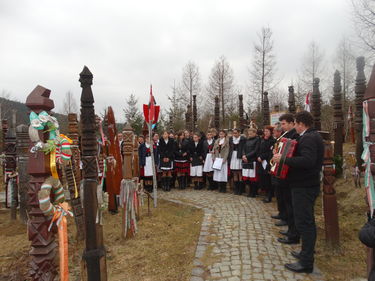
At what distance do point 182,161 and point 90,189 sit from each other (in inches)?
257

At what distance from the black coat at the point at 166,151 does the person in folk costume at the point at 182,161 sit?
0.24 meters

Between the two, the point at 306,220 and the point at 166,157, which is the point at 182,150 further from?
the point at 306,220

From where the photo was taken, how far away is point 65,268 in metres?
2.58

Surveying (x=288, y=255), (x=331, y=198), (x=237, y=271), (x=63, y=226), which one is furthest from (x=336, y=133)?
(x=63, y=226)

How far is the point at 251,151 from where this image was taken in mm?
7652

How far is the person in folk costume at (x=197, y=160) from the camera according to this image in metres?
9.24

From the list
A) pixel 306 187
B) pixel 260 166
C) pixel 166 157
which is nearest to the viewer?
pixel 306 187

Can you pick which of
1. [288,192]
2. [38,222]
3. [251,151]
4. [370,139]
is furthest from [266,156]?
[38,222]

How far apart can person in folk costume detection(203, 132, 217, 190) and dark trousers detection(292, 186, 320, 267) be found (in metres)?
5.52

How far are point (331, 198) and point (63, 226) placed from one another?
3.91 metres

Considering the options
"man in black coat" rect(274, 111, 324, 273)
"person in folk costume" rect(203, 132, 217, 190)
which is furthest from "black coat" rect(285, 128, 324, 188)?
"person in folk costume" rect(203, 132, 217, 190)

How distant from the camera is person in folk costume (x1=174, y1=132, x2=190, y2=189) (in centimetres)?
931

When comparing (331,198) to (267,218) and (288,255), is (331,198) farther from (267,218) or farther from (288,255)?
(267,218)

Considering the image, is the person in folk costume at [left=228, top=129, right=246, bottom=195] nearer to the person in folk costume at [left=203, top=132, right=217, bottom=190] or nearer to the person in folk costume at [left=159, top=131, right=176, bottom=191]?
the person in folk costume at [left=203, top=132, right=217, bottom=190]
